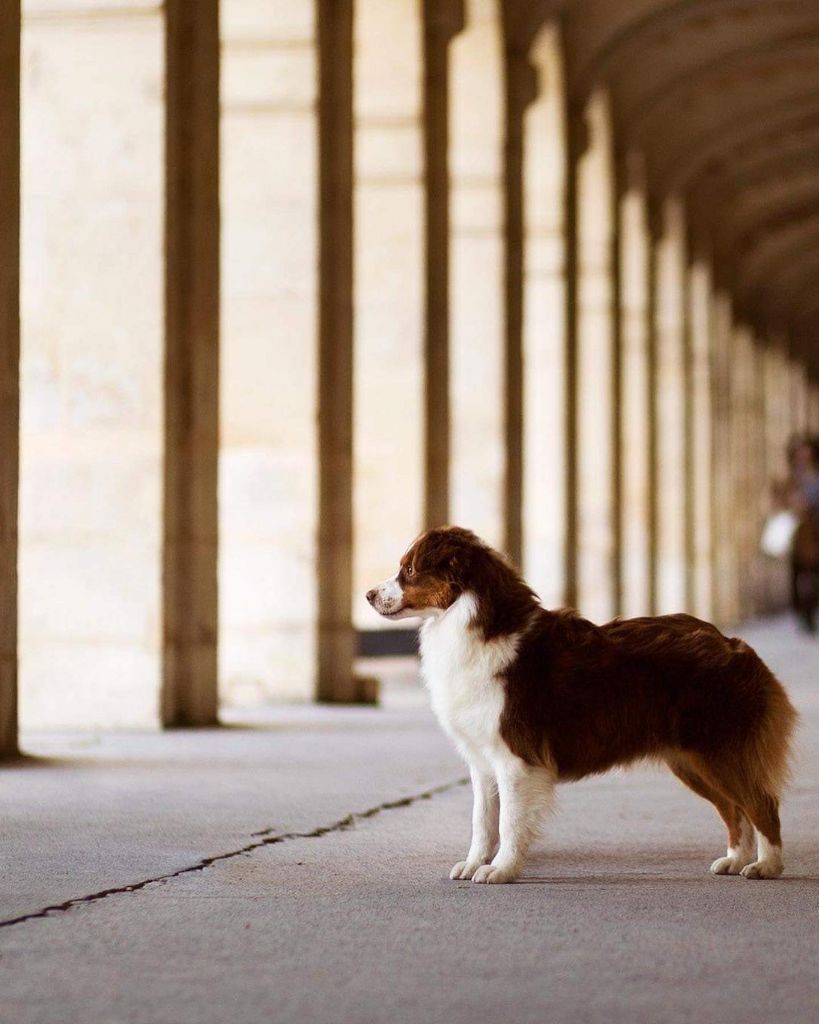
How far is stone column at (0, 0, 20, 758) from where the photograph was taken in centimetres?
1005

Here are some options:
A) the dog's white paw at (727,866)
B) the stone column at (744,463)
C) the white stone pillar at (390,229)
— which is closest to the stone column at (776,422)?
the stone column at (744,463)

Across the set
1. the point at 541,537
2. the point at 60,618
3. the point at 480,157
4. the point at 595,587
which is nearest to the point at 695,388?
the point at 595,587

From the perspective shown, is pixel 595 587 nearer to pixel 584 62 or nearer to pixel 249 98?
pixel 584 62

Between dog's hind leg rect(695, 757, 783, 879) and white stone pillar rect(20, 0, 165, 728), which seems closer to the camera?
dog's hind leg rect(695, 757, 783, 879)

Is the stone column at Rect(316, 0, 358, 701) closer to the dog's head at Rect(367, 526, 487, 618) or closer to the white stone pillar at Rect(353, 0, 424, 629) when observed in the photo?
the white stone pillar at Rect(353, 0, 424, 629)

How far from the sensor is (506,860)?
6434 millimetres

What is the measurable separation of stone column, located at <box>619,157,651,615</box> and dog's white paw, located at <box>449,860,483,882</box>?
23600 mm

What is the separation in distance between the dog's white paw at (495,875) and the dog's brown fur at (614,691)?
330 millimetres

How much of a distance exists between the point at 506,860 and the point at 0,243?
480 centimetres

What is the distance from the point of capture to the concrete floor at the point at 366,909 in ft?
15.3

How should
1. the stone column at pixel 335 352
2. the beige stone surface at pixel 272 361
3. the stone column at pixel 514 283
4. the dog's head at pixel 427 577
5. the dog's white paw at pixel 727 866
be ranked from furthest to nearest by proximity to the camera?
1. the stone column at pixel 514 283
2. the stone column at pixel 335 352
3. the beige stone surface at pixel 272 361
4. the dog's white paw at pixel 727 866
5. the dog's head at pixel 427 577

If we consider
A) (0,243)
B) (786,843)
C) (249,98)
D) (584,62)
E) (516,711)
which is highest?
(584,62)

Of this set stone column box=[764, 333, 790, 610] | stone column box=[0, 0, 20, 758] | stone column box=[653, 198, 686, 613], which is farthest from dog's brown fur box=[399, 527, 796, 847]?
stone column box=[764, 333, 790, 610]

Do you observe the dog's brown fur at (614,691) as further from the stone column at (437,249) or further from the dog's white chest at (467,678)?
the stone column at (437,249)
